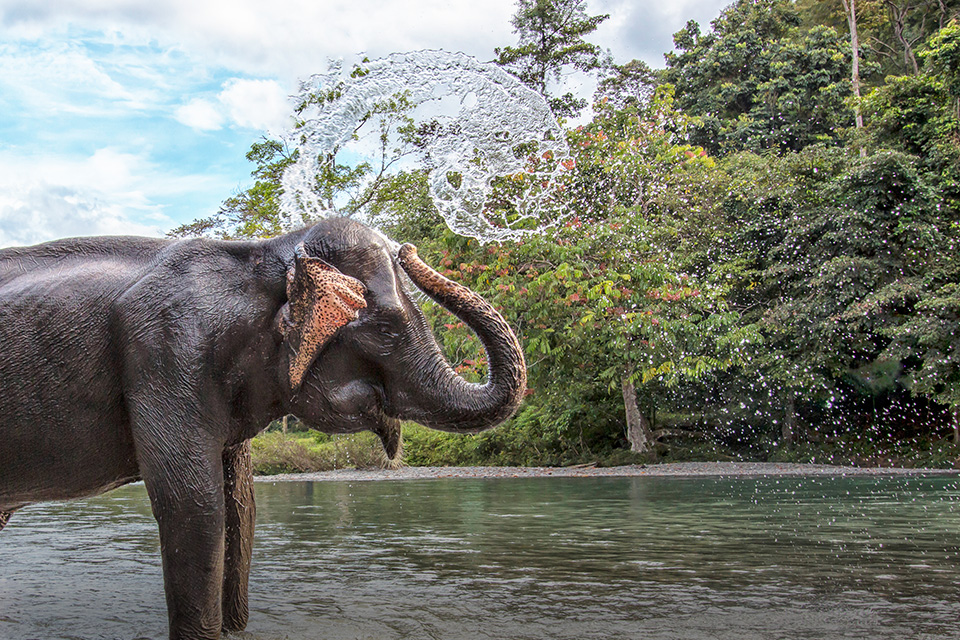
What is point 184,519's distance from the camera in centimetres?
301

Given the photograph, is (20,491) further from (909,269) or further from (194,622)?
(909,269)

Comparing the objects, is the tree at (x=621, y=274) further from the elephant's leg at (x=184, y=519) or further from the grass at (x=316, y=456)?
the elephant's leg at (x=184, y=519)

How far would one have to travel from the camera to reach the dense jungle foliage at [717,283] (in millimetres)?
14195

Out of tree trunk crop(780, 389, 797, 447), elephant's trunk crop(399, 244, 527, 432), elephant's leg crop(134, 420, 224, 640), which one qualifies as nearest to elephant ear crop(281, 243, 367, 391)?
elephant's trunk crop(399, 244, 527, 432)

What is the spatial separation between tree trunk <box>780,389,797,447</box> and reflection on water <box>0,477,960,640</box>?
834 centimetres

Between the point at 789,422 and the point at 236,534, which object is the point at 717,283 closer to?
the point at 789,422

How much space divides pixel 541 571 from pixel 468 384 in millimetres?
2698

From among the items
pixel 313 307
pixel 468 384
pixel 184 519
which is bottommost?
pixel 184 519

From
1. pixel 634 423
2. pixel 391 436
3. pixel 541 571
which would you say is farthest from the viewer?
pixel 634 423

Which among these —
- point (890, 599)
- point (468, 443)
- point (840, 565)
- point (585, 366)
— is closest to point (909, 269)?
point (585, 366)

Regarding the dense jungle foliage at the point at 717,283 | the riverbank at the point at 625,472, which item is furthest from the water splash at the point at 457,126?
the riverbank at the point at 625,472

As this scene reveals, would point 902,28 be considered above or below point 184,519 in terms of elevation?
above

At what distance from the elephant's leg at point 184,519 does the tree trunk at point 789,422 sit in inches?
676

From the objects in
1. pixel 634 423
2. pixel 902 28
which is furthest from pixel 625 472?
pixel 902 28
